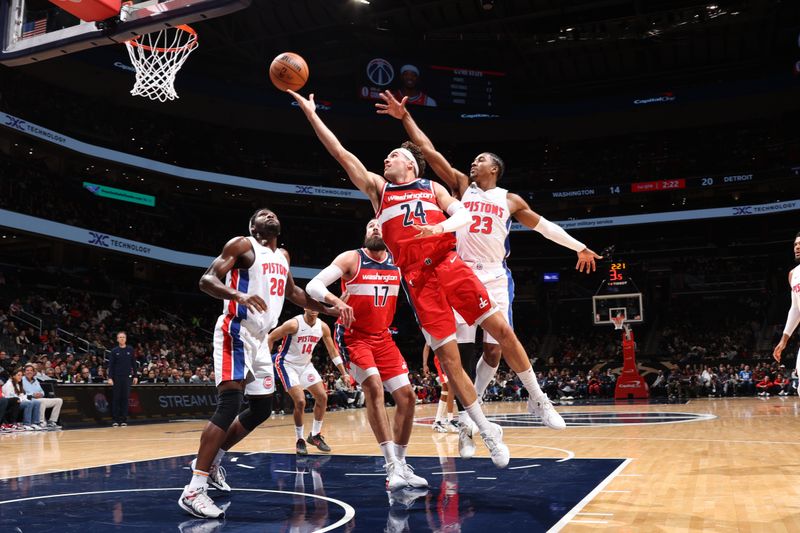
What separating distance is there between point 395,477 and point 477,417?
739 millimetres

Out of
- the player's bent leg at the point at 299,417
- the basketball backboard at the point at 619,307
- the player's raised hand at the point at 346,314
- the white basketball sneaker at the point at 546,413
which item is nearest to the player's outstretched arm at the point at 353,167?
the player's raised hand at the point at 346,314

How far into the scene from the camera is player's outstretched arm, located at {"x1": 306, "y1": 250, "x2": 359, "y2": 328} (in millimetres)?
5145

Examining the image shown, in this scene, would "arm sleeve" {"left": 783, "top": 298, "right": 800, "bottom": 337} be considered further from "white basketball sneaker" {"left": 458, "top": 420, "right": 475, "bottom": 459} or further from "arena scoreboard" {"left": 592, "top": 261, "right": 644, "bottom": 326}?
"arena scoreboard" {"left": 592, "top": 261, "right": 644, "bottom": 326}

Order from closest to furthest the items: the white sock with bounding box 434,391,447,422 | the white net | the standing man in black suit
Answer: the white net, the white sock with bounding box 434,391,447,422, the standing man in black suit

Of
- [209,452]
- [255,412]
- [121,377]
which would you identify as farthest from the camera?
[121,377]

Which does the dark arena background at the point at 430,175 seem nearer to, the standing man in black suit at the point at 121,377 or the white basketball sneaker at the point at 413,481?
the standing man in black suit at the point at 121,377

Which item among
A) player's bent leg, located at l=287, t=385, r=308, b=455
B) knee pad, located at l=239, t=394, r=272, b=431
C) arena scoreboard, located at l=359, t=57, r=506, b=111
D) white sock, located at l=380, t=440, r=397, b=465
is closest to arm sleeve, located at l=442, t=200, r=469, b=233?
white sock, located at l=380, t=440, r=397, b=465

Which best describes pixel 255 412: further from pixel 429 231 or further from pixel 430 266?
pixel 429 231

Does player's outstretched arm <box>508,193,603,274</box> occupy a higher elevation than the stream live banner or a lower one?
higher

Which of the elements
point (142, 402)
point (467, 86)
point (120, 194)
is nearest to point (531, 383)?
point (142, 402)

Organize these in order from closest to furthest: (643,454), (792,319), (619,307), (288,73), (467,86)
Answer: (288,73)
(643,454)
(792,319)
(619,307)
(467,86)

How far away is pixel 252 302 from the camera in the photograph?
182 inches

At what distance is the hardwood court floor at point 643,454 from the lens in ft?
13.8

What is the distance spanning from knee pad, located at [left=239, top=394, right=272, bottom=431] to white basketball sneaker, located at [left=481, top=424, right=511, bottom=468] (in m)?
1.67
